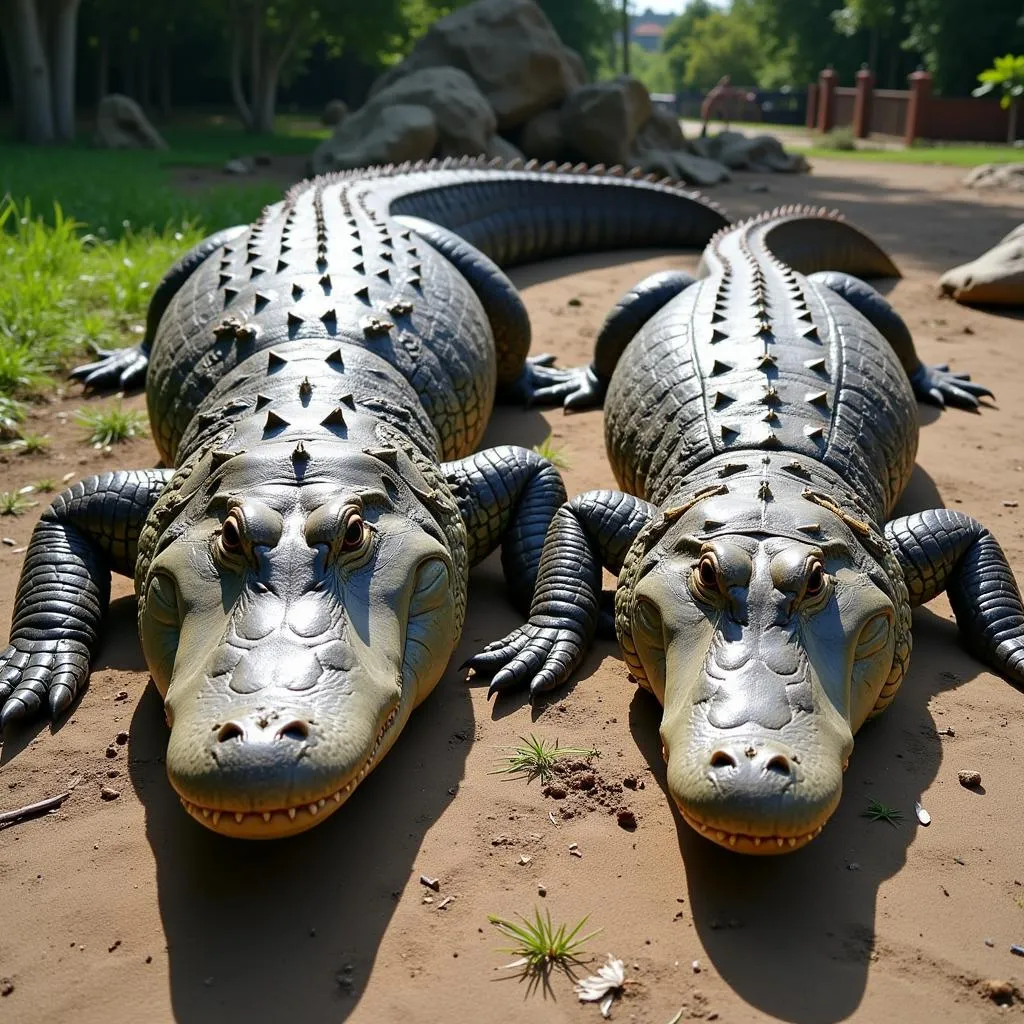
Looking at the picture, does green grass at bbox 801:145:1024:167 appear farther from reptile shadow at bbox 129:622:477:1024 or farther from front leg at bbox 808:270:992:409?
reptile shadow at bbox 129:622:477:1024

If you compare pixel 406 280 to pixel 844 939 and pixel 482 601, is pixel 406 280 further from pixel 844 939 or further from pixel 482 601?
pixel 844 939

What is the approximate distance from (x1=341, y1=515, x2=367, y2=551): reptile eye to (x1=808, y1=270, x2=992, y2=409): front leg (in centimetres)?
332

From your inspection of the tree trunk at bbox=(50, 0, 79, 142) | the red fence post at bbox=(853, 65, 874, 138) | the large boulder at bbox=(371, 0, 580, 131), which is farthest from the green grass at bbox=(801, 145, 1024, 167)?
the tree trunk at bbox=(50, 0, 79, 142)

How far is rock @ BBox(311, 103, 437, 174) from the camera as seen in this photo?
12.8 metres

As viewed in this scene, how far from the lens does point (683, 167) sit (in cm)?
1605

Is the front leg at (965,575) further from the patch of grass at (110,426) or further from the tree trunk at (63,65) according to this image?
the tree trunk at (63,65)

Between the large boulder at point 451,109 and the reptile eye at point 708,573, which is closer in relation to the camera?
the reptile eye at point 708,573

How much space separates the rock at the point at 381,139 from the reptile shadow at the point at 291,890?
10.8 meters

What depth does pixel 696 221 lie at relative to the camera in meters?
9.83

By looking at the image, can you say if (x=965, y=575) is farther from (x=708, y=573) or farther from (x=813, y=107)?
(x=813, y=107)

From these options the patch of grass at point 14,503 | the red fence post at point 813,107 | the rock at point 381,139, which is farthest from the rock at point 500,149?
the red fence post at point 813,107

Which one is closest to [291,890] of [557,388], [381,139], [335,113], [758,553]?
[758,553]

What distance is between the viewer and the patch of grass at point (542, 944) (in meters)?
2.31

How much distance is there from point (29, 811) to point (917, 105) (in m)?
32.1
